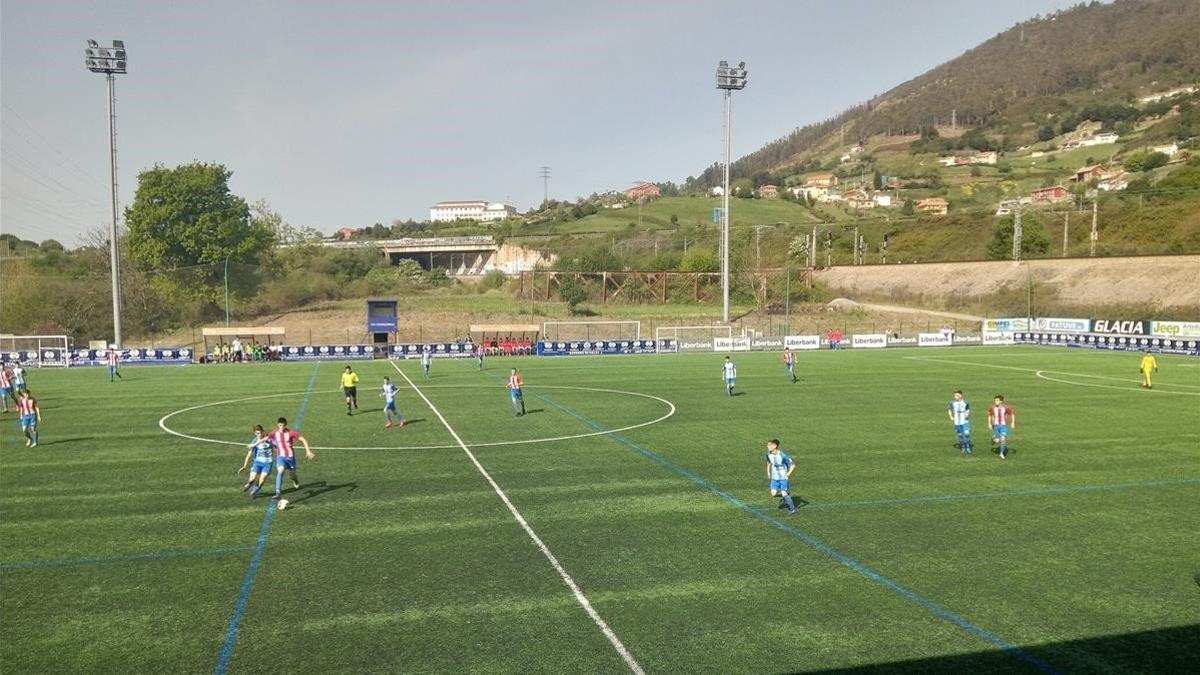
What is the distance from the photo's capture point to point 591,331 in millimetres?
77625

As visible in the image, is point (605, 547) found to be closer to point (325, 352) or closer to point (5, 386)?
point (5, 386)

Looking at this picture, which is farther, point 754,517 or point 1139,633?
point 754,517

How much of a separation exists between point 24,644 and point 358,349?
51767 millimetres

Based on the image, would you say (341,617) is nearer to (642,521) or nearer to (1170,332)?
(642,521)

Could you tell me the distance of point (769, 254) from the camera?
143 m

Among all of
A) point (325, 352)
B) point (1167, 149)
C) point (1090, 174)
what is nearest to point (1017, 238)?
point (325, 352)

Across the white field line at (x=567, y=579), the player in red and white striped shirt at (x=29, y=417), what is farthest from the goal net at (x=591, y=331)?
the white field line at (x=567, y=579)

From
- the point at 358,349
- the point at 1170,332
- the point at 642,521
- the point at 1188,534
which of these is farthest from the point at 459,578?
the point at 1170,332

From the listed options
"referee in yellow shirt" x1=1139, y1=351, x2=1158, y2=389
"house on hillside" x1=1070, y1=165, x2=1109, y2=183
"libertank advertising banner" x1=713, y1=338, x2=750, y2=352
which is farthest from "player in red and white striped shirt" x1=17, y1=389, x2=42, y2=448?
"house on hillside" x1=1070, y1=165, x2=1109, y2=183

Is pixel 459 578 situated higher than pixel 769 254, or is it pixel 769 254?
pixel 769 254

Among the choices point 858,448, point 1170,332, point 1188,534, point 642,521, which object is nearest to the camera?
point 1188,534

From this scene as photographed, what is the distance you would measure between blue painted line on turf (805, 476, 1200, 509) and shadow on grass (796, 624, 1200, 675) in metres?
6.58

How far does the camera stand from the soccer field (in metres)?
10.1

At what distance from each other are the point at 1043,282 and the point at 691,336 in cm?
4671
